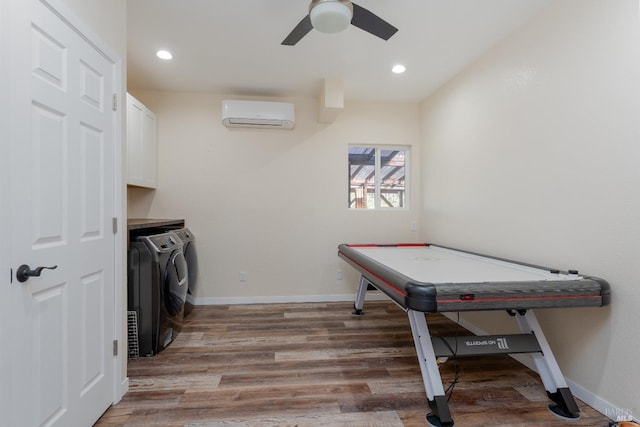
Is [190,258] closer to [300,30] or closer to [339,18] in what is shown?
[300,30]

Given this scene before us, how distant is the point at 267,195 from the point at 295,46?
1724mm

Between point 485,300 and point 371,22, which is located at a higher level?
point 371,22

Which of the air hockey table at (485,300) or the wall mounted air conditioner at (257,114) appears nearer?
the air hockey table at (485,300)

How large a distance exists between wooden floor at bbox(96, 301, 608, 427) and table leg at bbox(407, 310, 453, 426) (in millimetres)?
87

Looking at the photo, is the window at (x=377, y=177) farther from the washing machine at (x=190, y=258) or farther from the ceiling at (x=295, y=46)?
the washing machine at (x=190, y=258)

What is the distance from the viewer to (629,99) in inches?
61.9

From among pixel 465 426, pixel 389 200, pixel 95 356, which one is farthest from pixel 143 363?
pixel 389 200

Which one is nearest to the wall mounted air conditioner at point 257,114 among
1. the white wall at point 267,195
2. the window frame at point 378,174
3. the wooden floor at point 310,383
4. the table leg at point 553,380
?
the white wall at point 267,195

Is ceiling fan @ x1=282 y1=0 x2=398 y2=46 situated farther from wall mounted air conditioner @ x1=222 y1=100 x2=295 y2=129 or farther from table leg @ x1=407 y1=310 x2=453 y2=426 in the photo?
table leg @ x1=407 y1=310 x2=453 y2=426

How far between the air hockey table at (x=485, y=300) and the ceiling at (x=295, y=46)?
182cm

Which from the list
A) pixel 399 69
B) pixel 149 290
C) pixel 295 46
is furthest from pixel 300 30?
pixel 149 290

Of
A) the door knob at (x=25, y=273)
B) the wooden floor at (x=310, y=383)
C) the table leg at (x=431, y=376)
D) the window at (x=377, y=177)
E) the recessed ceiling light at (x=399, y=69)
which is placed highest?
the recessed ceiling light at (x=399, y=69)

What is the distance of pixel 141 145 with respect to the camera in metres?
3.08

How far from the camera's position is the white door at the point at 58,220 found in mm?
1132
